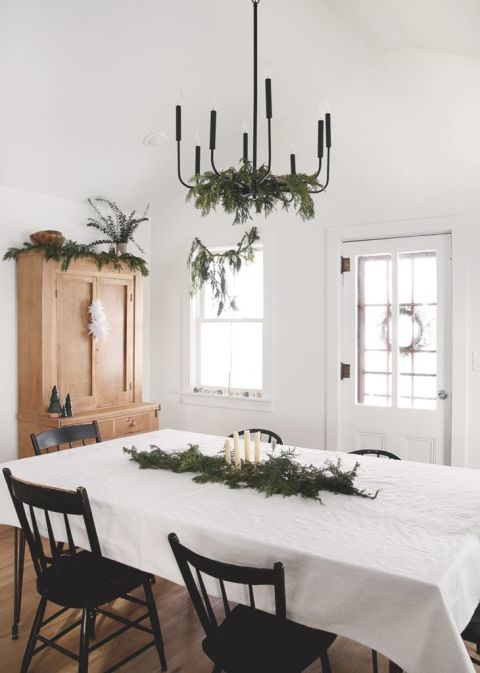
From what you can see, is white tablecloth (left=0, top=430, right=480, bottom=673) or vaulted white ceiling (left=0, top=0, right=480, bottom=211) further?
vaulted white ceiling (left=0, top=0, right=480, bottom=211)

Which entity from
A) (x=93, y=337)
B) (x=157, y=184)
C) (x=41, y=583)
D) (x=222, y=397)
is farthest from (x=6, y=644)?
(x=157, y=184)

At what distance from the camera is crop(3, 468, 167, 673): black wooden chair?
211 centimetres

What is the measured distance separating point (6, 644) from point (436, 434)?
10.0ft

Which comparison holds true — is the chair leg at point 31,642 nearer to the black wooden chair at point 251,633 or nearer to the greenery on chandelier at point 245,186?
the black wooden chair at point 251,633

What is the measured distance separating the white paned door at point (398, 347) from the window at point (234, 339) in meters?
0.87

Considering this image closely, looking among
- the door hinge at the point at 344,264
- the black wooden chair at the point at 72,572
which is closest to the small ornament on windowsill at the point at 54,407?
the black wooden chair at the point at 72,572

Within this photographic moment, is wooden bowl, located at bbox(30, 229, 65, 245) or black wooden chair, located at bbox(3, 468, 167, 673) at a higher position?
wooden bowl, located at bbox(30, 229, 65, 245)

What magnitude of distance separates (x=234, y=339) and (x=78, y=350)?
1.43 metres

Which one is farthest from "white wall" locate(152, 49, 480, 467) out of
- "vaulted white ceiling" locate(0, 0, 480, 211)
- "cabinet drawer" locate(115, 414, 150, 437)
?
"cabinet drawer" locate(115, 414, 150, 437)

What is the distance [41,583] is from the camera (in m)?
2.27

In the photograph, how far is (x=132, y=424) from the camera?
4824 millimetres

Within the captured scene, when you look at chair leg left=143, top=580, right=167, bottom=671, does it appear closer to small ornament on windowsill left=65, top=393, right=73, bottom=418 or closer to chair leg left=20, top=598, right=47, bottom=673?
chair leg left=20, top=598, right=47, bottom=673

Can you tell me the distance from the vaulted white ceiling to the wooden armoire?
79 cm

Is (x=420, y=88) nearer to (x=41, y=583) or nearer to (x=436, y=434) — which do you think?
(x=436, y=434)
